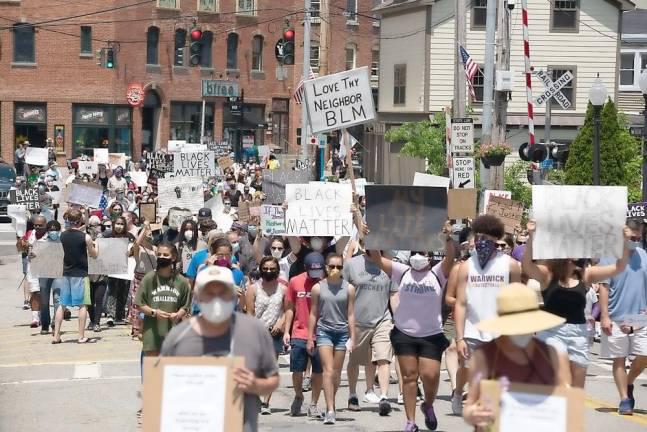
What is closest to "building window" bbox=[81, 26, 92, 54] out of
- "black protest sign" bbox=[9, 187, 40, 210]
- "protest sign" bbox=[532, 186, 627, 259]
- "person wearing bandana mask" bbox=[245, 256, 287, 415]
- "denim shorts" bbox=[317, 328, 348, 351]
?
"black protest sign" bbox=[9, 187, 40, 210]

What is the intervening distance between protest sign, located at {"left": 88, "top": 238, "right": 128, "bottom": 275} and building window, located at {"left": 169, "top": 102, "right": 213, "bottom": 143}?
47.5 m

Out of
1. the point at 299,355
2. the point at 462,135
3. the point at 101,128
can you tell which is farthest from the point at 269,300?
the point at 101,128

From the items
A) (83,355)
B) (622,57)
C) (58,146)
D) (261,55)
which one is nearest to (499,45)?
(83,355)

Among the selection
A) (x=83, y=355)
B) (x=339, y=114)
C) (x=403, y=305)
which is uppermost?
(x=339, y=114)

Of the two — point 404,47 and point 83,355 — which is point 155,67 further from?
point 83,355

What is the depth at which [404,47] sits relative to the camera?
2013 inches

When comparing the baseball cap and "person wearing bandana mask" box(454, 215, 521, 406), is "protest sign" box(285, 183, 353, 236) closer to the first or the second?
"person wearing bandana mask" box(454, 215, 521, 406)

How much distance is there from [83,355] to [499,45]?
1132 centimetres

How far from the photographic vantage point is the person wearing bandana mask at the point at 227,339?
6.73 meters

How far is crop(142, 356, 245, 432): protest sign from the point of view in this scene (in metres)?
6.68

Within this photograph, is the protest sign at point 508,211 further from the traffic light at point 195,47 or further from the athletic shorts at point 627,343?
the traffic light at point 195,47

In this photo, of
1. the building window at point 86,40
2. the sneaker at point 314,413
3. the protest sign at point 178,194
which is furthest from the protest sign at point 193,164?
the building window at point 86,40

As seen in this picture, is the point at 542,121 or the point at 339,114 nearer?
the point at 339,114

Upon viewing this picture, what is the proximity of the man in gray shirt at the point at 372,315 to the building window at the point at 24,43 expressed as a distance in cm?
5143
